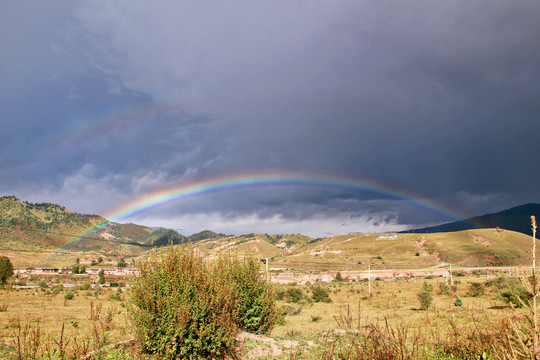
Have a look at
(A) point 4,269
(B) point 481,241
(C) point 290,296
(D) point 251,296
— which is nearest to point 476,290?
(C) point 290,296

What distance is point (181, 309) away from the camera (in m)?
10.6

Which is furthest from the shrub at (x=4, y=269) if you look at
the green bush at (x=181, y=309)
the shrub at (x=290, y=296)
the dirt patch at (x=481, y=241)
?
the dirt patch at (x=481, y=241)

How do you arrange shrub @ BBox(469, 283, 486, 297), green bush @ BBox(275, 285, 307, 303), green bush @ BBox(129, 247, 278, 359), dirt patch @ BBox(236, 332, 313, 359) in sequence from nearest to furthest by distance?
green bush @ BBox(129, 247, 278, 359) < dirt patch @ BBox(236, 332, 313, 359) < shrub @ BBox(469, 283, 486, 297) < green bush @ BBox(275, 285, 307, 303)

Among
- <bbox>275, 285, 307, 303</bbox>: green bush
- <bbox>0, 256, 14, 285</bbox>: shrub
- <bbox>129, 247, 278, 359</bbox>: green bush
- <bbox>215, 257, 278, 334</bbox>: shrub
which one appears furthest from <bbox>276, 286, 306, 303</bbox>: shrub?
<bbox>0, 256, 14, 285</bbox>: shrub

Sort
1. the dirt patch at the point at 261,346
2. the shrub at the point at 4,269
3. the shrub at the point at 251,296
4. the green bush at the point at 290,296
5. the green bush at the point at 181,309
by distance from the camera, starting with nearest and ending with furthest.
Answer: the green bush at the point at 181,309 → the dirt patch at the point at 261,346 → the shrub at the point at 251,296 → the green bush at the point at 290,296 → the shrub at the point at 4,269

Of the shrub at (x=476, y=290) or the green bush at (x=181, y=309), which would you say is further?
the shrub at (x=476, y=290)

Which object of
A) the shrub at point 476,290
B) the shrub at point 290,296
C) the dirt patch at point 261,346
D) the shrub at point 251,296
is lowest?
the shrub at point 290,296

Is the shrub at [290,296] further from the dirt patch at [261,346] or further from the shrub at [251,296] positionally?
the dirt patch at [261,346]

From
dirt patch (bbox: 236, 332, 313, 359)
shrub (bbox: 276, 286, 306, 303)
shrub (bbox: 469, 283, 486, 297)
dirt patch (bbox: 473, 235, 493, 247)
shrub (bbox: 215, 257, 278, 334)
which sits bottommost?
dirt patch (bbox: 473, 235, 493, 247)

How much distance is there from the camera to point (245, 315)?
1532cm

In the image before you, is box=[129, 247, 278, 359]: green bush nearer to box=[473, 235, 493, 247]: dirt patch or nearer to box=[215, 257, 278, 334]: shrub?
box=[215, 257, 278, 334]: shrub

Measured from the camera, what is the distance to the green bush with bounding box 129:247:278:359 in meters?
10.7

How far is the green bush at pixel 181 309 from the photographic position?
10703mm

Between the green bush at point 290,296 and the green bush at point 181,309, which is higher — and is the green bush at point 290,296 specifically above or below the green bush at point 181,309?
below
